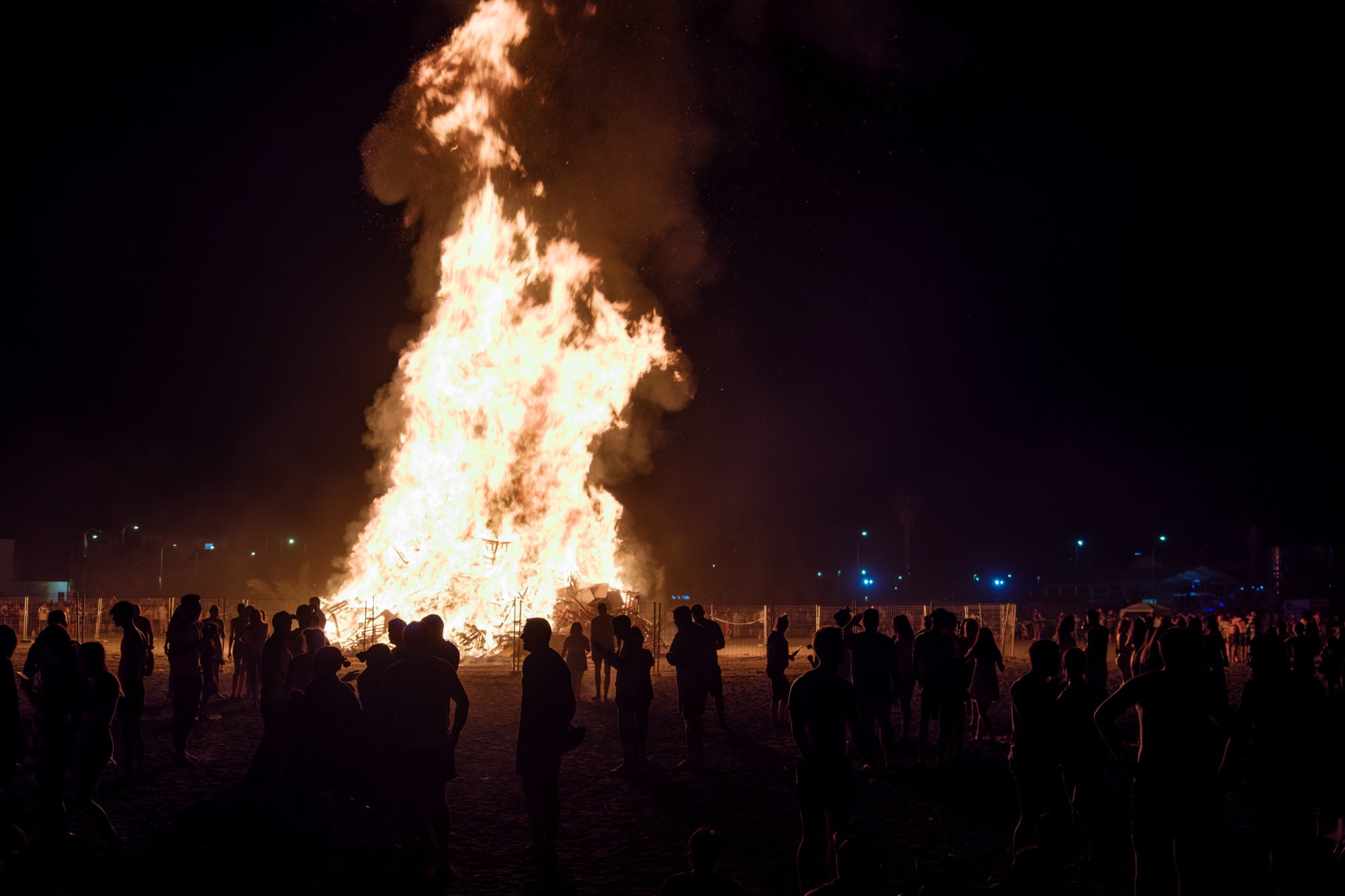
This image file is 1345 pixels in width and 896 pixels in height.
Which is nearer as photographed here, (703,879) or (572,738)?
(703,879)

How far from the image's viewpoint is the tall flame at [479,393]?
27312 millimetres

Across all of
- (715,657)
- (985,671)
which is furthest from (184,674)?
(985,671)

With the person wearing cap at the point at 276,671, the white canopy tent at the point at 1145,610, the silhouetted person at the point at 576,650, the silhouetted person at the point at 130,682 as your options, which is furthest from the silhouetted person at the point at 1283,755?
the white canopy tent at the point at 1145,610

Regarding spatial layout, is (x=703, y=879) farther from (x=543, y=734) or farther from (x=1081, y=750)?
(x=1081, y=750)

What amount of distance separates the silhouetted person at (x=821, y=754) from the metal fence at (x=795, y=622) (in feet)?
63.2

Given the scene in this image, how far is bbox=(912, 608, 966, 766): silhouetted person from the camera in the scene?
34.7ft

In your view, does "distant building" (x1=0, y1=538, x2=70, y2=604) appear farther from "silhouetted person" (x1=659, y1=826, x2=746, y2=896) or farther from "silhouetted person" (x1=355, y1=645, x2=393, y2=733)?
"silhouetted person" (x1=659, y1=826, x2=746, y2=896)

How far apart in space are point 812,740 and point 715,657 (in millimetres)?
5819

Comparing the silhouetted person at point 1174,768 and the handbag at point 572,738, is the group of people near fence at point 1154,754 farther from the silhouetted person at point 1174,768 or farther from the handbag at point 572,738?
Answer: the handbag at point 572,738

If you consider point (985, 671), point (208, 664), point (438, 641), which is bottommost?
point (208, 664)

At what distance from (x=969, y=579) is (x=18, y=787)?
9493cm

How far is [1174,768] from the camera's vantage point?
5.38 metres

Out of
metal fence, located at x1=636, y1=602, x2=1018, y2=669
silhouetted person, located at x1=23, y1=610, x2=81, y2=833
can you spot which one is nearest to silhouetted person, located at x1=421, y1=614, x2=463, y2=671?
silhouetted person, located at x1=23, y1=610, x2=81, y2=833

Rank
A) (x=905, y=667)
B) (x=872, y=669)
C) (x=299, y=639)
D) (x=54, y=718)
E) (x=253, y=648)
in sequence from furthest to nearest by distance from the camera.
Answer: (x=253, y=648) < (x=905, y=667) < (x=299, y=639) < (x=872, y=669) < (x=54, y=718)
